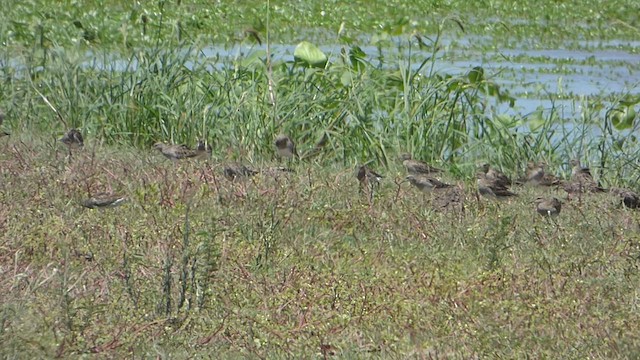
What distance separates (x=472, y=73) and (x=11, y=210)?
3.32 meters

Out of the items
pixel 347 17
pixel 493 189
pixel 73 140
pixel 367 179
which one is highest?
pixel 493 189

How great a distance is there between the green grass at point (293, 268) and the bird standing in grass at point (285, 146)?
0.38 metres

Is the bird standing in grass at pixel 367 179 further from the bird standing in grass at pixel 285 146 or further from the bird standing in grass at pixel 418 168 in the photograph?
the bird standing in grass at pixel 285 146

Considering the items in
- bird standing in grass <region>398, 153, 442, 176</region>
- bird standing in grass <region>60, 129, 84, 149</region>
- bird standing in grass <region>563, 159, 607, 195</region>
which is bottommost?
bird standing in grass <region>60, 129, 84, 149</region>

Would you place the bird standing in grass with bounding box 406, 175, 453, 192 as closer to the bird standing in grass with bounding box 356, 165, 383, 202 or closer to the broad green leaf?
the bird standing in grass with bounding box 356, 165, 383, 202

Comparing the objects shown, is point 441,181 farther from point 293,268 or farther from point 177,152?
point 293,268

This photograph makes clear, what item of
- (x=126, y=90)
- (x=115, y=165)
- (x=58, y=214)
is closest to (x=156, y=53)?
(x=126, y=90)

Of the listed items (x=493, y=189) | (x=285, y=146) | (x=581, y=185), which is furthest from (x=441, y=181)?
(x=285, y=146)

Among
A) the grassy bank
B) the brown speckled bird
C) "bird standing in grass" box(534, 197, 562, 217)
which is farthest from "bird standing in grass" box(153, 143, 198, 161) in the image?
the grassy bank

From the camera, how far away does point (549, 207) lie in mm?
5523

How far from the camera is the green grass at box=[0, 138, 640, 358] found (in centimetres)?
406

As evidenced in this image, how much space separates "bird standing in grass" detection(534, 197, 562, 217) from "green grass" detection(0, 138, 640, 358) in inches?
1.8

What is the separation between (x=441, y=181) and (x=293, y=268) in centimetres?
158

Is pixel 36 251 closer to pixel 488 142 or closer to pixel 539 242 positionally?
pixel 539 242
